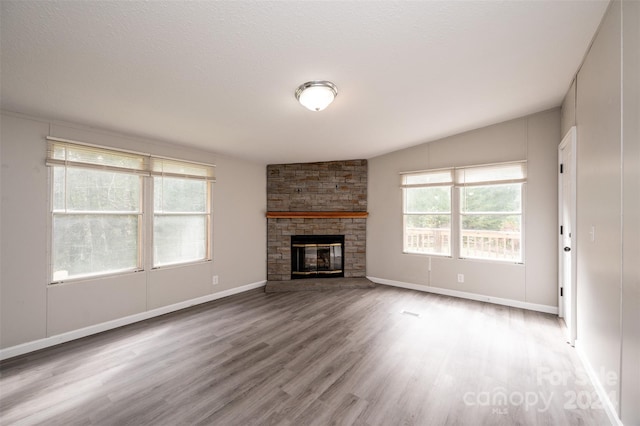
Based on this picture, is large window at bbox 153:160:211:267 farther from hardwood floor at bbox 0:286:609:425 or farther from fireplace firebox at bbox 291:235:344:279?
fireplace firebox at bbox 291:235:344:279

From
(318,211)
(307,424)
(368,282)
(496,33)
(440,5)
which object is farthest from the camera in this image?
(318,211)

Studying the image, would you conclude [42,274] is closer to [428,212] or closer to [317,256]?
[317,256]

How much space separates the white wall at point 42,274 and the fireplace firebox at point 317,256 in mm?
1656

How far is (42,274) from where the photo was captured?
106 inches

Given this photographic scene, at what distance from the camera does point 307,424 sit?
170 centimetres

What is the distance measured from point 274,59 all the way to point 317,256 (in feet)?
12.7

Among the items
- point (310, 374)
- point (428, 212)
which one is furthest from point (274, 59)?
point (428, 212)

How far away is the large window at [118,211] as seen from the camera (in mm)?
2838

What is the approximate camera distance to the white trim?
1.73 metres

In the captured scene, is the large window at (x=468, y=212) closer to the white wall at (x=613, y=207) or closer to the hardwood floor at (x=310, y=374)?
the hardwood floor at (x=310, y=374)

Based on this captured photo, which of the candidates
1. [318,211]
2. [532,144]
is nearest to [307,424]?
[318,211]

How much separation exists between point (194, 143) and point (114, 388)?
289 cm

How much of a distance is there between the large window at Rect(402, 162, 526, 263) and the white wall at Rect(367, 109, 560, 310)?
0.41 feet

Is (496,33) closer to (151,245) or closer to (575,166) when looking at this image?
(575,166)
